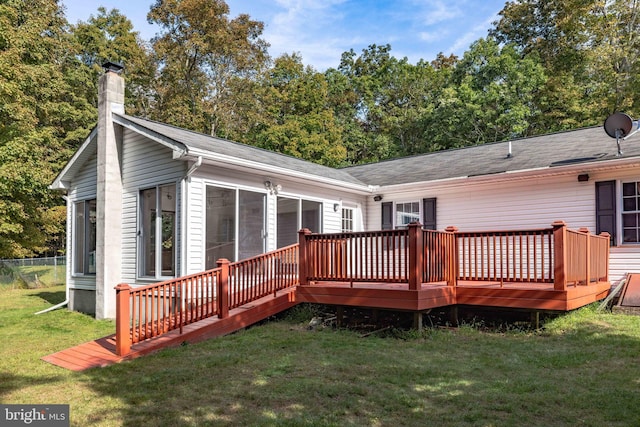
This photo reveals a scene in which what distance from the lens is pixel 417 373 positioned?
490 centimetres

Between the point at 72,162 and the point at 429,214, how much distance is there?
8638mm

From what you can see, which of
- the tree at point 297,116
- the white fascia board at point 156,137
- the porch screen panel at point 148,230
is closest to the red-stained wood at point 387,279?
the porch screen panel at point 148,230

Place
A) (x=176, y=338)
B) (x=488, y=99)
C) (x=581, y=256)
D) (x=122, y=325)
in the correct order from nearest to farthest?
(x=122, y=325), (x=176, y=338), (x=581, y=256), (x=488, y=99)

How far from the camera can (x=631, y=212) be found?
28.9ft

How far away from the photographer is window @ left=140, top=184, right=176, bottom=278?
29.2ft

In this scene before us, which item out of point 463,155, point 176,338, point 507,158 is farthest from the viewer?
point 463,155

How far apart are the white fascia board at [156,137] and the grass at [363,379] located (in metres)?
3.25

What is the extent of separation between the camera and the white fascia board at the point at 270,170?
809 cm

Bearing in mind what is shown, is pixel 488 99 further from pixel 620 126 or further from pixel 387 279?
pixel 387 279

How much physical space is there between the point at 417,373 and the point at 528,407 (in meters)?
1.27

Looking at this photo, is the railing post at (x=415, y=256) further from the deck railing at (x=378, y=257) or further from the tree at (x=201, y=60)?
the tree at (x=201, y=60)

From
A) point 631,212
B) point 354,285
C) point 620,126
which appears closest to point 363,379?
point 354,285

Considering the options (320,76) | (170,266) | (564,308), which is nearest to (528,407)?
(564,308)

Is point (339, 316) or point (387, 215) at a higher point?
point (387, 215)
